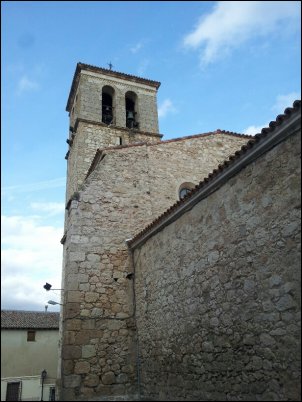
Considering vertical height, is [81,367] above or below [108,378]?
above

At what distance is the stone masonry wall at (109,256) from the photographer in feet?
22.1

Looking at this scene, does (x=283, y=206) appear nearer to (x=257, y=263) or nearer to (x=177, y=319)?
(x=257, y=263)

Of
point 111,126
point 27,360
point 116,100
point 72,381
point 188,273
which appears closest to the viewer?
point 188,273

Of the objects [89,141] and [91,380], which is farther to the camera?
[89,141]

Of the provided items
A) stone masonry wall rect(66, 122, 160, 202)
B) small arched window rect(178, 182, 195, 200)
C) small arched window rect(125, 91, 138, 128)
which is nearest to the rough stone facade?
small arched window rect(178, 182, 195, 200)

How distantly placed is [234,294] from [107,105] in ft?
40.0

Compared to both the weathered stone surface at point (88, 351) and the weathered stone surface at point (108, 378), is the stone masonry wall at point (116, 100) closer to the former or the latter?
the weathered stone surface at point (88, 351)

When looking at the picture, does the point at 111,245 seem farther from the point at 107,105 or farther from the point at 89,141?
the point at 107,105

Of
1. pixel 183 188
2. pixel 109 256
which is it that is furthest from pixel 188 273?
pixel 183 188

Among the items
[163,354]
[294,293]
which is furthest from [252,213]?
[163,354]

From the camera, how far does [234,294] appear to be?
4766 mm

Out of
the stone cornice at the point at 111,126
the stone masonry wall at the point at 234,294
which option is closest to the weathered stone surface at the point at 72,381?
the stone masonry wall at the point at 234,294

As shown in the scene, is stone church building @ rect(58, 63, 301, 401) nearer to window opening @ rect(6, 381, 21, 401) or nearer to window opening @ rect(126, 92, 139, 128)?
window opening @ rect(126, 92, 139, 128)

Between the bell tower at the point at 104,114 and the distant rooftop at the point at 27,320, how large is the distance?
11262 mm
